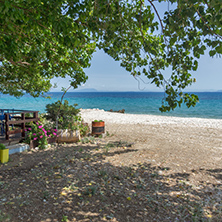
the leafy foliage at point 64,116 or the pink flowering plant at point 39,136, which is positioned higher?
the leafy foliage at point 64,116

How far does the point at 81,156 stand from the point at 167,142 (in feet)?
12.9

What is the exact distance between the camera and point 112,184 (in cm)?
463

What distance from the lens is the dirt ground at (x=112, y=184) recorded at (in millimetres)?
3602

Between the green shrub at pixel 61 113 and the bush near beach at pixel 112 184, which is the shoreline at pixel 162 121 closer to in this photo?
the green shrub at pixel 61 113

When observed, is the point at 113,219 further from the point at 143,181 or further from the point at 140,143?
the point at 140,143

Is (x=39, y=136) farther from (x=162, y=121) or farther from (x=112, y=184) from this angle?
(x=162, y=121)

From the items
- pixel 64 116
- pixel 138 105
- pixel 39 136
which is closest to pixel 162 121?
pixel 64 116

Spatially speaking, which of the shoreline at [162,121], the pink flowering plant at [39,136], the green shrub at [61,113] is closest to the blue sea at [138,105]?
the green shrub at [61,113]

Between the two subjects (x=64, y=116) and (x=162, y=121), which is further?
(x=162, y=121)

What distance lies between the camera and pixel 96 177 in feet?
16.3

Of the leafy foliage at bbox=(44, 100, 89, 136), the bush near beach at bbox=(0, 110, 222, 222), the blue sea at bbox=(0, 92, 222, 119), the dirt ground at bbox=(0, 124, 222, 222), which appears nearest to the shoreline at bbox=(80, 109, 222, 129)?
the blue sea at bbox=(0, 92, 222, 119)

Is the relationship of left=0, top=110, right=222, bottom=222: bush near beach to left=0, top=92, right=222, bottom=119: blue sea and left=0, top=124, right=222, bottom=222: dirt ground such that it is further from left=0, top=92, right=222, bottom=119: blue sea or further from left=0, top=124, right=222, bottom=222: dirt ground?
left=0, top=92, right=222, bottom=119: blue sea

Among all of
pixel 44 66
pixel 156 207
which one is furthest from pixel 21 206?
pixel 44 66

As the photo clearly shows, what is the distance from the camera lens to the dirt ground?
3.60 m
